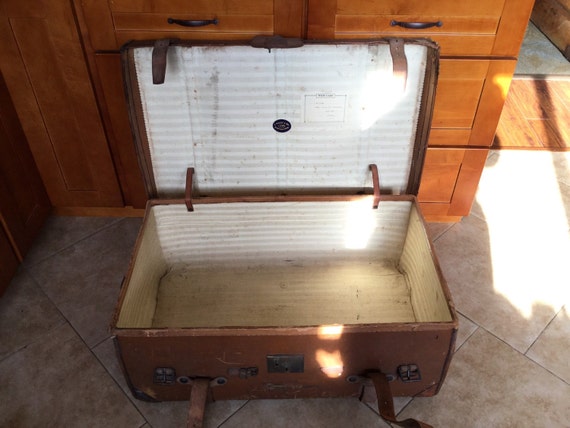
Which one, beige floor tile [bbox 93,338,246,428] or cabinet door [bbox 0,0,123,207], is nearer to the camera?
beige floor tile [bbox 93,338,246,428]

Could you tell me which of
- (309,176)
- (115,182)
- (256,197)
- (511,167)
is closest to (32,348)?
(115,182)

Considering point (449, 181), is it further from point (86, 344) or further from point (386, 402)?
point (86, 344)

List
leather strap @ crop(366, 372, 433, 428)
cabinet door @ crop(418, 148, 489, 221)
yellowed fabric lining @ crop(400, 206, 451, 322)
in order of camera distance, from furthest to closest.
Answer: cabinet door @ crop(418, 148, 489, 221)
yellowed fabric lining @ crop(400, 206, 451, 322)
leather strap @ crop(366, 372, 433, 428)

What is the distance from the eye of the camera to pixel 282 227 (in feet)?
4.86

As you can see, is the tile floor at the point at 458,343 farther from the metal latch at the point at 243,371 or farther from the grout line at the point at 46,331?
the metal latch at the point at 243,371

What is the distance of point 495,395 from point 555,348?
0.26 meters

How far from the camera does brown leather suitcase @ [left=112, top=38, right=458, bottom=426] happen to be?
1.11 meters

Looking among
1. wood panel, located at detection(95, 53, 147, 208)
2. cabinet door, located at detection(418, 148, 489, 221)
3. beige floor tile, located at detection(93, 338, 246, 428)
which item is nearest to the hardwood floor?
cabinet door, located at detection(418, 148, 489, 221)

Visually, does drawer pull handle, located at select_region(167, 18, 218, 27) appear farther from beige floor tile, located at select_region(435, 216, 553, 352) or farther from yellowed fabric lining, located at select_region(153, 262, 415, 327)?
beige floor tile, located at select_region(435, 216, 553, 352)

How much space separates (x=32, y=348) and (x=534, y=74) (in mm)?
2628

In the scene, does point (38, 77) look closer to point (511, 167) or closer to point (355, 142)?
point (355, 142)

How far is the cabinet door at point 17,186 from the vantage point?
1.51m

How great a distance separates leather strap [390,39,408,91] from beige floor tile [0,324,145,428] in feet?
3.34

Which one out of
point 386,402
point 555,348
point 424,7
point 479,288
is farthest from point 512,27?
point 386,402
